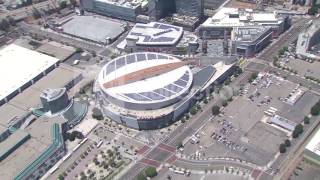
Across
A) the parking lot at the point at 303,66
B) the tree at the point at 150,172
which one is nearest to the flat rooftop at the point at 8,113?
the tree at the point at 150,172

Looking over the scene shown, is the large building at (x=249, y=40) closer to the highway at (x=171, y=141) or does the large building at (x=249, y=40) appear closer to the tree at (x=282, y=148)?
the highway at (x=171, y=141)

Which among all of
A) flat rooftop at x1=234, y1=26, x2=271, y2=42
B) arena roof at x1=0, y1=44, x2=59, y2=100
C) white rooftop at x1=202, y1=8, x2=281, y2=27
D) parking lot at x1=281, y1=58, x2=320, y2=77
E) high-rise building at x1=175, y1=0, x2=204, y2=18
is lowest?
parking lot at x1=281, y1=58, x2=320, y2=77

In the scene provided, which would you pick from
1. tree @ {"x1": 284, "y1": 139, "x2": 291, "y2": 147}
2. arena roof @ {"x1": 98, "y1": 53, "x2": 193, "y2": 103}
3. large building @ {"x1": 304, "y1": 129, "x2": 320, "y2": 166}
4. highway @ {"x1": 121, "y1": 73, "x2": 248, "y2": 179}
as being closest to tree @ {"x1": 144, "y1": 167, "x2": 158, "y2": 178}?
highway @ {"x1": 121, "y1": 73, "x2": 248, "y2": 179}

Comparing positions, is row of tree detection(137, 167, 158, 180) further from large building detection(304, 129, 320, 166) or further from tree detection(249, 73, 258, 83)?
tree detection(249, 73, 258, 83)

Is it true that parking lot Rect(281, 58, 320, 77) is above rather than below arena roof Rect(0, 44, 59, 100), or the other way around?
below

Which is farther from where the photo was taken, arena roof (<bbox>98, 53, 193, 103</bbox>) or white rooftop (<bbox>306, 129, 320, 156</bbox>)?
arena roof (<bbox>98, 53, 193, 103</bbox>)

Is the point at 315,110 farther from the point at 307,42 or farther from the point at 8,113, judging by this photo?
the point at 8,113

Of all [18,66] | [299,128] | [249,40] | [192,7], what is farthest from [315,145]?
[18,66]

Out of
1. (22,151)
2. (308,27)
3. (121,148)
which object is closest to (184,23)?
(308,27)
